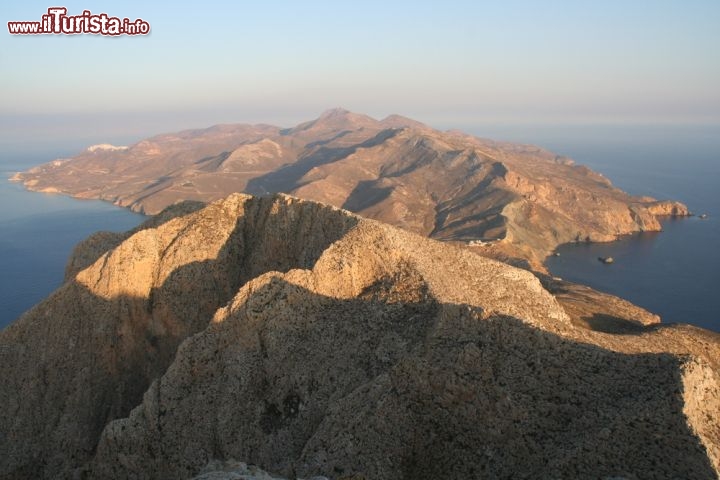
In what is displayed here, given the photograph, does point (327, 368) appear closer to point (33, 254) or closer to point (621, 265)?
point (621, 265)

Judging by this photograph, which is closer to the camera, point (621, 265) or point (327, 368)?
point (327, 368)

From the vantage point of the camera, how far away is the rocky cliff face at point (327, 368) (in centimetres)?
2103

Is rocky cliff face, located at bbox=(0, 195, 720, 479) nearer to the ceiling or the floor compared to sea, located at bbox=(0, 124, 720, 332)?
nearer to the ceiling

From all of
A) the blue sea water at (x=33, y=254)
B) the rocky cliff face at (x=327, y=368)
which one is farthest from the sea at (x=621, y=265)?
the rocky cliff face at (x=327, y=368)

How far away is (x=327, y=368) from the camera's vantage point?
29.2 meters

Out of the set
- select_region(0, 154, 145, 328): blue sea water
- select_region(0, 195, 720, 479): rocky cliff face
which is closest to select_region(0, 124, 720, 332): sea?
select_region(0, 154, 145, 328): blue sea water

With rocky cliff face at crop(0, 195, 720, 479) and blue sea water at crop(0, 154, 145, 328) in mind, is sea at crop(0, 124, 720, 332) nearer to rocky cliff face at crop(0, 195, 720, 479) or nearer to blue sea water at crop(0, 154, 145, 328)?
blue sea water at crop(0, 154, 145, 328)

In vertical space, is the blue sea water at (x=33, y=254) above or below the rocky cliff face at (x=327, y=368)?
below

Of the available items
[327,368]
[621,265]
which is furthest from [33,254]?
[621,265]

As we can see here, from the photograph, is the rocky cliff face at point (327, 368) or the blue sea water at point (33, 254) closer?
the rocky cliff face at point (327, 368)

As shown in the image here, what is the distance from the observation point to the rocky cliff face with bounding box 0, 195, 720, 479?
21031 millimetres

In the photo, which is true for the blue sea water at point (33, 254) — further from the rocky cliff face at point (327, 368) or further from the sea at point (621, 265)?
the rocky cliff face at point (327, 368)

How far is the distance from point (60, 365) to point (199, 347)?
59.1ft

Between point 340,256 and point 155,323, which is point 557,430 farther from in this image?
point 155,323
